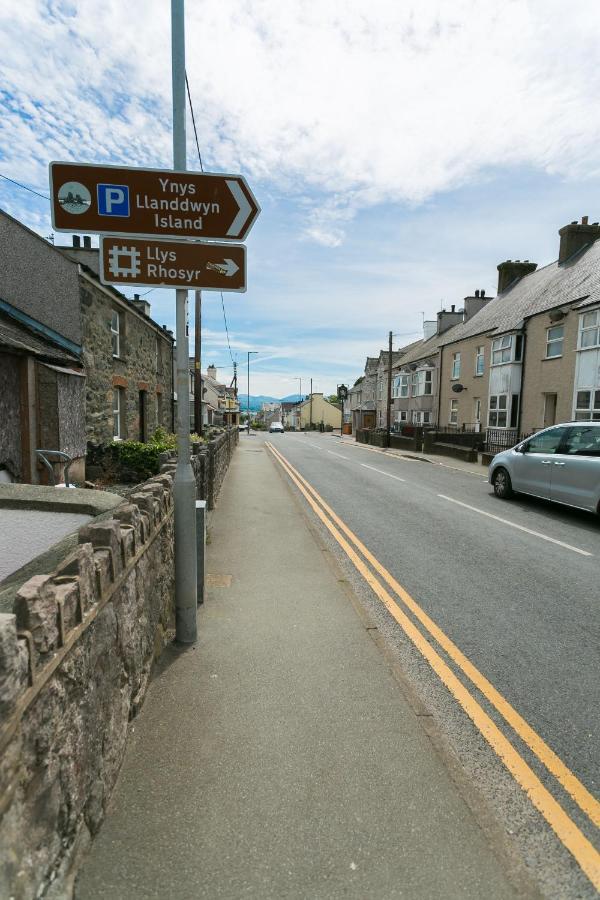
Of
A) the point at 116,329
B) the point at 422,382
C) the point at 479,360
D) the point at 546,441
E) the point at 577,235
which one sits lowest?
the point at 546,441

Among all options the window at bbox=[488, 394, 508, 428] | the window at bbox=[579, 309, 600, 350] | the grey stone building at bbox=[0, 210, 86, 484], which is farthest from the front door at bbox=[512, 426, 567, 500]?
the window at bbox=[488, 394, 508, 428]

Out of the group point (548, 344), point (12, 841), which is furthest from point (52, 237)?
point (548, 344)

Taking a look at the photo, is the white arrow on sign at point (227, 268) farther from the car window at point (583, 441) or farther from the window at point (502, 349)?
the window at point (502, 349)

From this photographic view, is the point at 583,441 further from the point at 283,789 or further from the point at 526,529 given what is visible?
the point at 283,789

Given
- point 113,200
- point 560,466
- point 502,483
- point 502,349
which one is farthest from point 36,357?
point 502,349

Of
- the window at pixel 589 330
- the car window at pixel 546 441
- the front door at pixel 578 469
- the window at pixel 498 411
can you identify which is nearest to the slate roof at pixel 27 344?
the front door at pixel 578 469

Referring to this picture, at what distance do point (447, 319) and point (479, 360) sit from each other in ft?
44.3

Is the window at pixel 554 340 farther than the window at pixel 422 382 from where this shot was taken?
No

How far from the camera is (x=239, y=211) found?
3701 mm

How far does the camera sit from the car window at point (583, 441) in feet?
30.3

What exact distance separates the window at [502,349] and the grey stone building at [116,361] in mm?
17663

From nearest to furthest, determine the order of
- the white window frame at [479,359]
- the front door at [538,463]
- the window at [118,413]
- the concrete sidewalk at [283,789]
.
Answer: the concrete sidewalk at [283,789]
the front door at [538,463]
the window at [118,413]
the white window frame at [479,359]

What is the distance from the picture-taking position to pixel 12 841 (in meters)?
1.50

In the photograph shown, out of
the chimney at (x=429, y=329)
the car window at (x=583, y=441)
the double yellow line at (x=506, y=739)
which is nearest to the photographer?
the double yellow line at (x=506, y=739)
